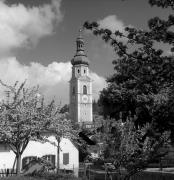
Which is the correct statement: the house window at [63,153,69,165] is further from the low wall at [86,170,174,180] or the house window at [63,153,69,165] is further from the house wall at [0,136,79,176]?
the low wall at [86,170,174,180]

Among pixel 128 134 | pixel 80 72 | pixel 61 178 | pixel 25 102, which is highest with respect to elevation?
pixel 80 72

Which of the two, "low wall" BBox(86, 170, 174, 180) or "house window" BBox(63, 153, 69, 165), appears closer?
"low wall" BBox(86, 170, 174, 180)

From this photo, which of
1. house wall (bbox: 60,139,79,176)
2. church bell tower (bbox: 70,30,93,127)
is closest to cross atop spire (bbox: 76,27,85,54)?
church bell tower (bbox: 70,30,93,127)

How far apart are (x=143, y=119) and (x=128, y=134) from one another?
95.5 feet

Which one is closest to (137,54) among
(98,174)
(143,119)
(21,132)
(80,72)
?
(21,132)

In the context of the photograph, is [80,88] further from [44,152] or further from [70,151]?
[44,152]

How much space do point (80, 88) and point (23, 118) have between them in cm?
11787

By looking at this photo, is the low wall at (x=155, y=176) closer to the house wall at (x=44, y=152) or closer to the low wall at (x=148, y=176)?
the low wall at (x=148, y=176)

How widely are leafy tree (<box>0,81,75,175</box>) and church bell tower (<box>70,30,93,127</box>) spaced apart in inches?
4410

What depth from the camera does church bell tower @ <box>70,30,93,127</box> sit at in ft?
458

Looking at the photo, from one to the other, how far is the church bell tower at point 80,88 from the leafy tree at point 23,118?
112 meters

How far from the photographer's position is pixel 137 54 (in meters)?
10.6

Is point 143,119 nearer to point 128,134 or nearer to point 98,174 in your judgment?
point 98,174

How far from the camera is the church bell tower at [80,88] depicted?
5499 inches
